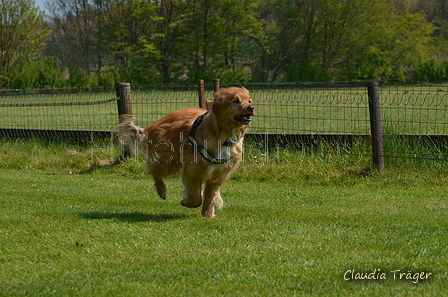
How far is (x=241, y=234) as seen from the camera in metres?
5.51

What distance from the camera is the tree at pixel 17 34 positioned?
126ft

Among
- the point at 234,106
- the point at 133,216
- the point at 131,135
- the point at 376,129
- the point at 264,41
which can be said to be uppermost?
the point at 264,41

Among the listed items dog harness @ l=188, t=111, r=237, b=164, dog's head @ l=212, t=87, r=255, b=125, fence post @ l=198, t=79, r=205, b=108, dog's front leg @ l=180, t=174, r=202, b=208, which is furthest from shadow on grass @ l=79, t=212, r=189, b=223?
fence post @ l=198, t=79, r=205, b=108

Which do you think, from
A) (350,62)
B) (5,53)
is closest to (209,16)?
(350,62)

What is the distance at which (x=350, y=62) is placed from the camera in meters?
46.8

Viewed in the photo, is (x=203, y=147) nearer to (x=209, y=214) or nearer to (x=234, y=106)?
(x=234, y=106)

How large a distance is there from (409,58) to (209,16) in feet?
60.3

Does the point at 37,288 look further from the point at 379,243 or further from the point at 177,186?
the point at 177,186

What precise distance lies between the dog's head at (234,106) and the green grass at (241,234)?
121cm

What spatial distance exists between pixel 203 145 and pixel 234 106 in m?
0.65

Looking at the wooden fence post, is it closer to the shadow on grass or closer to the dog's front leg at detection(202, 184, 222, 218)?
the shadow on grass

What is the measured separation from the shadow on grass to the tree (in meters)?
35.7

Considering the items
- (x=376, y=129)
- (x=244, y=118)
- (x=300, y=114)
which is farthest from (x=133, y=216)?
(x=300, y=114)

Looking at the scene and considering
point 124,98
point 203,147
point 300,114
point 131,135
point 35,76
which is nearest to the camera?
point 203,147
